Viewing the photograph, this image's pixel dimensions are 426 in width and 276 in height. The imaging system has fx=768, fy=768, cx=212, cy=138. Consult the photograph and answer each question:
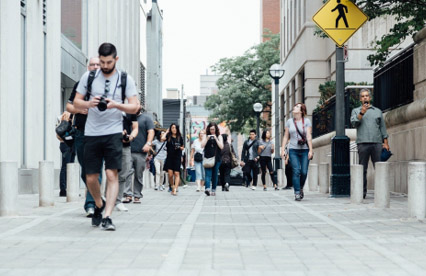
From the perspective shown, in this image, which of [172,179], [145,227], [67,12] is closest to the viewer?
[145,227]

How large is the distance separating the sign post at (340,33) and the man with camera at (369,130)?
1.31 meters

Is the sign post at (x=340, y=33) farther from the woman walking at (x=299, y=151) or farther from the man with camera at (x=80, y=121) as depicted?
the man with camera at (x=80, y=121)

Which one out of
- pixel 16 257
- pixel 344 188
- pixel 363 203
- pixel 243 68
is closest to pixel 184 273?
pixel 16 257

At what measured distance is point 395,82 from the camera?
1598 cm

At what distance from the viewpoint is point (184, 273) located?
5.53 m

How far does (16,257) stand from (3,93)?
1004 cm

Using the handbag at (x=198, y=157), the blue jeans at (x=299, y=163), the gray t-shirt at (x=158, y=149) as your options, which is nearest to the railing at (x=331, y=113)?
the handbag at (x=198, y=157)

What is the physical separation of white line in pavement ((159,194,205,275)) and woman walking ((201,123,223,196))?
7.23 meters

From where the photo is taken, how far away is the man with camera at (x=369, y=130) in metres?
13.1

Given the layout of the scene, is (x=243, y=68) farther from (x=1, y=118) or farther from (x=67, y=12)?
(x=1, y=118)

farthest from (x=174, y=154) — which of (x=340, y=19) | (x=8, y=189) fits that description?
(x=8, y=189)

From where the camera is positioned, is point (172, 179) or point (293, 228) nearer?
point (293, 228)

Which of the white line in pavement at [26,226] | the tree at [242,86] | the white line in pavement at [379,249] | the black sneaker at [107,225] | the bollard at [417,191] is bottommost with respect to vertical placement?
the white line in pavement at [379,249]

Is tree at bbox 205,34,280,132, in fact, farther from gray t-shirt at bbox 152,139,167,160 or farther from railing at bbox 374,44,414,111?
railing at bbox 374,44,414,111
